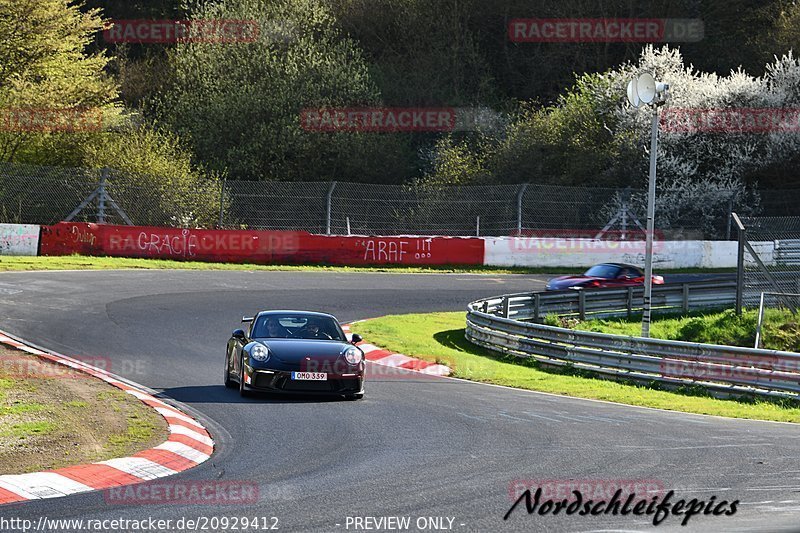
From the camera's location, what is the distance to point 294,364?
45.8 ft

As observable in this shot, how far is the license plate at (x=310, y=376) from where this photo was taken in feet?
45.6

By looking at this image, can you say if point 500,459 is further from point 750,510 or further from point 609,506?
point 750,510

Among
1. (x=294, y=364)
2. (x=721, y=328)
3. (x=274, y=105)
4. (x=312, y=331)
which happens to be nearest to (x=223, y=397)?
(x=294, y=364)

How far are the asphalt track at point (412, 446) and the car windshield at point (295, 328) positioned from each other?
3.20ft

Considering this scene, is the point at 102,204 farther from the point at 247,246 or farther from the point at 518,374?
the point at 518,374

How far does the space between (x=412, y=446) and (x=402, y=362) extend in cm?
859

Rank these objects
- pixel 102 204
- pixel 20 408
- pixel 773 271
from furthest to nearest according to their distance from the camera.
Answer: pixel 102 204 < pixel 773 271 < pixel 20 408

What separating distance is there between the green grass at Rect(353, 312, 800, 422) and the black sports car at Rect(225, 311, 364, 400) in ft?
12.5

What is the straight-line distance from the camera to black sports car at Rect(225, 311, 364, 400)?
1390 cm

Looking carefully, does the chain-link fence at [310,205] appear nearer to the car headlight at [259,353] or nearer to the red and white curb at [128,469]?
the car headlight at [259,353]

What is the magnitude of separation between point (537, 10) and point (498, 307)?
3825 cm

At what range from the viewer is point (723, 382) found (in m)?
17.3

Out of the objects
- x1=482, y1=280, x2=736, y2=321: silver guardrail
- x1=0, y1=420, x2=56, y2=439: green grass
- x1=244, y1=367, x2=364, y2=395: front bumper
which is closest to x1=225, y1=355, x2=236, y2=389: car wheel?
x1=244, y1=367, x2=364, y2=395: front bumper

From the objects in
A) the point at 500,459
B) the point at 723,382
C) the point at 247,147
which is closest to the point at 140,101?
the point at 247,147
